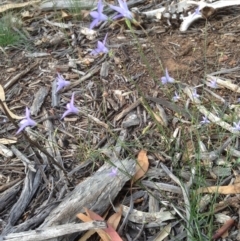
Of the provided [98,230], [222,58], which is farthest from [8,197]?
[222,58]

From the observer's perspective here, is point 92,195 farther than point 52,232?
Yes

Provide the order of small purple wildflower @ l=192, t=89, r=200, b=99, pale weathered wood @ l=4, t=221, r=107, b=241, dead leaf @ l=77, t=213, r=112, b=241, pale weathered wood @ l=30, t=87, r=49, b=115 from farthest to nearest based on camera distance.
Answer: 1. pale weathered wood @ l=30, t=87, r=49, b=115
2. small purple wildflower @ l=192, t=89, r=200, b=99
3. dead leaf @ l=77, t=213, r=112, b=241
4. pale weathered wood @ l=4, t=221, r=107, b=241

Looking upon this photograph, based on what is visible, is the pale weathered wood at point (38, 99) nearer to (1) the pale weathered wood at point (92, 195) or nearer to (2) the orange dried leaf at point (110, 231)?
(1) the pale weathered wood at point (92, 195)

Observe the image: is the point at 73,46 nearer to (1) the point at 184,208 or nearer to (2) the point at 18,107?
(2) the point at 18,107

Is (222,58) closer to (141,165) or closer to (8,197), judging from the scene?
(141,165)

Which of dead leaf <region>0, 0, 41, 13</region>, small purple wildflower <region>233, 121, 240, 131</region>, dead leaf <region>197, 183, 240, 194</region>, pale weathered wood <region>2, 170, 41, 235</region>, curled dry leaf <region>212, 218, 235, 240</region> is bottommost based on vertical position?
curled dry leaf <region>212, 218, 235, 240</region>

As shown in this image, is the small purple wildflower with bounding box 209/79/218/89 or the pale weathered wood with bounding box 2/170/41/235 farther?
the small purple wildflower with bounding box 209/79/218/89

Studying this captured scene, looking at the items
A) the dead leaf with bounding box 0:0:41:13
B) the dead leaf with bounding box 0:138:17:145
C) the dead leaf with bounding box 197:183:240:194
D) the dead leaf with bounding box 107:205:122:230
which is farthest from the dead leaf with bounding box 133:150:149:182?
the dead leaf with bounding box 0:0:41:13

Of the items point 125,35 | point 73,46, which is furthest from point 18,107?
point 125,35

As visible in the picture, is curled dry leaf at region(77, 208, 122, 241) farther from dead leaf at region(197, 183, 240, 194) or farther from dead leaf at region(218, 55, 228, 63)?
dead leaf at region(218, 55, 228, 63)
